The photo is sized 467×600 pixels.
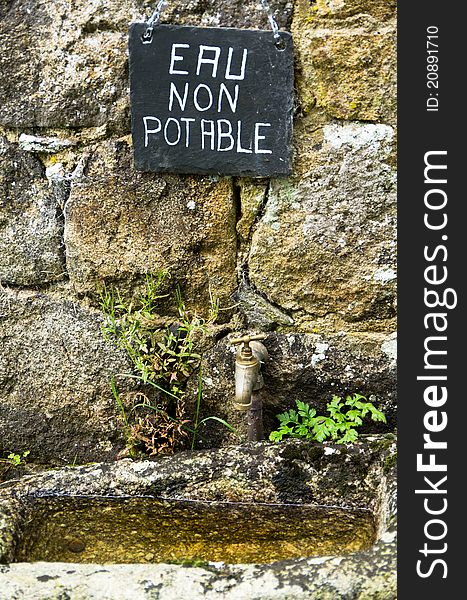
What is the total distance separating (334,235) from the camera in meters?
2.04

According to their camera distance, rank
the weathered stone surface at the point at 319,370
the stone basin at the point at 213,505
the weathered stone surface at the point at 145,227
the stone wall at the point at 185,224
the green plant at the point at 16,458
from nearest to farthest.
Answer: the stone basin at the point at 213,505 < the stone wall at the point at 185,224 < the weathered stone surface at the point at 145,227 < the weathered stone surface at the point at 319,370 < the green plant at the point at 16,458

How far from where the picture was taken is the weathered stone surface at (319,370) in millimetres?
2129

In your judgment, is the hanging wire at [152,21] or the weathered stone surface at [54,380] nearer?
the hanging wire at [152,21]

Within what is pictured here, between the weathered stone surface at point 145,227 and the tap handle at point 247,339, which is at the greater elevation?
the weathered stone surface at point 145,227

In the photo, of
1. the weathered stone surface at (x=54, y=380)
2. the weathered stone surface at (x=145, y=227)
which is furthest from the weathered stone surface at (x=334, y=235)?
the weathered stone surface at (x=54, y=380)

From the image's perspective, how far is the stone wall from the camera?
1.91 meters

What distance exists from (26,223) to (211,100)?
1.97ft

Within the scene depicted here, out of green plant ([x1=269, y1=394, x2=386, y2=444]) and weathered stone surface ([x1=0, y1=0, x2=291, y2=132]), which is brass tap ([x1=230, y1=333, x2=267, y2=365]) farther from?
weathered stone surface ([x1=0, y1=0, x2=291, y2=132])

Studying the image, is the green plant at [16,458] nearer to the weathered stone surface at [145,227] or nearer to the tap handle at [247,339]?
the weathered stone surface at [145,227]

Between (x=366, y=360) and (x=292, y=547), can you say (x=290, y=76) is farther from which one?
(x=292, y=547)

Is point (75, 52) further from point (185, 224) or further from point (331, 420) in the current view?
point (331, 420)

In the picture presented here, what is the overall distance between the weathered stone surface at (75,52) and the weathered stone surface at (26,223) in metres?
0.11

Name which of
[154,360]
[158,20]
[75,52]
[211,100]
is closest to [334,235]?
[211,100]

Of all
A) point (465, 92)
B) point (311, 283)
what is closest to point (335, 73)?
point (465, 92)
